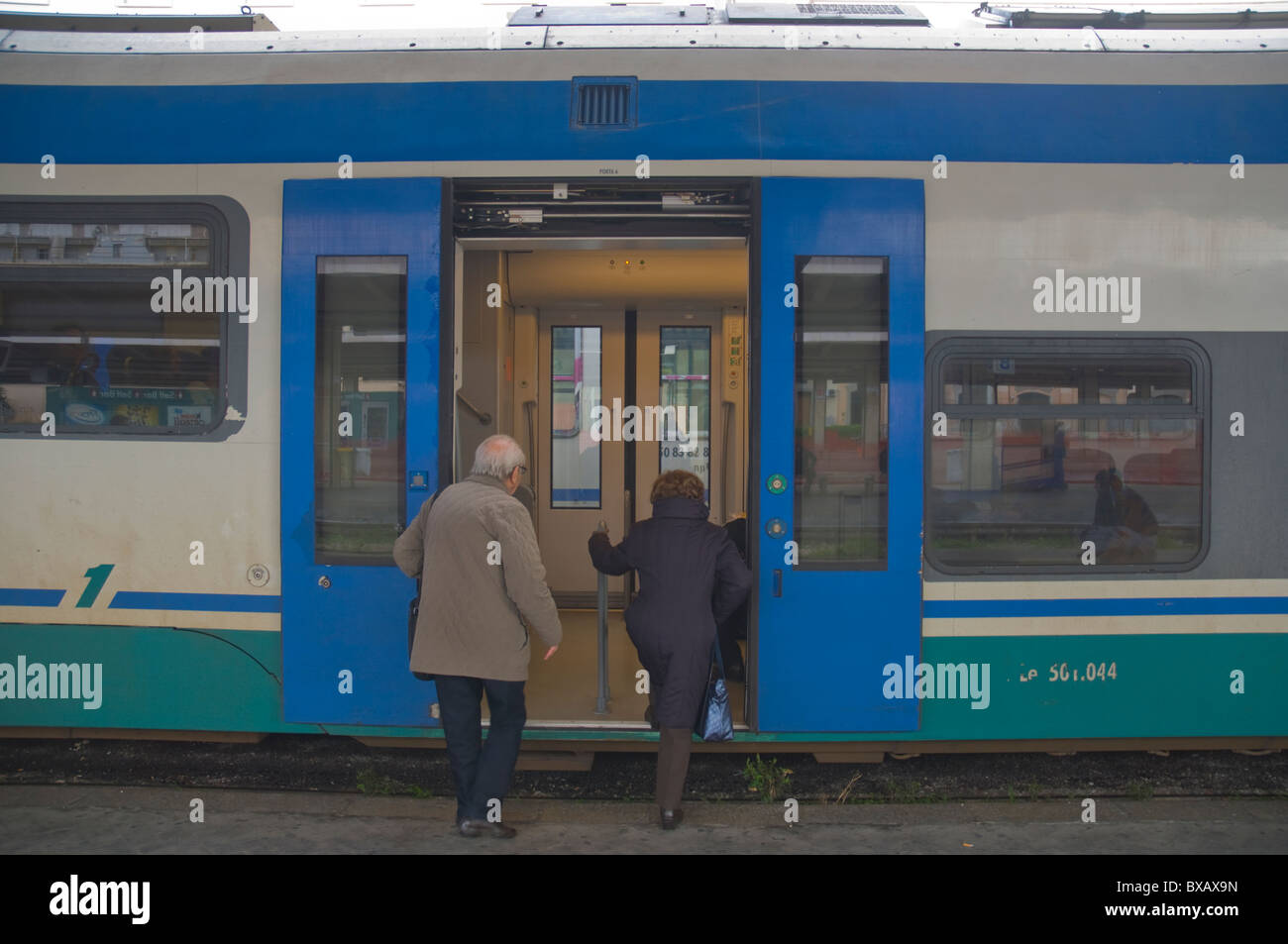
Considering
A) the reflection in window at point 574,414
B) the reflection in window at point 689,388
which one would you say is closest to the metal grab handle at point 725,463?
the reflection in window at point 689,388

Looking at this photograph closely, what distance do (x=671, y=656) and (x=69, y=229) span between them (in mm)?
3494

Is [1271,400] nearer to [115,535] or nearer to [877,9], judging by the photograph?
[877,9]

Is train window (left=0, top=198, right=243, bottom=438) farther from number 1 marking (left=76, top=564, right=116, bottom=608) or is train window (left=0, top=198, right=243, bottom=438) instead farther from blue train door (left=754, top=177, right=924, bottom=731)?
blue train door (left=754, top=177, right=924, bottom=731)

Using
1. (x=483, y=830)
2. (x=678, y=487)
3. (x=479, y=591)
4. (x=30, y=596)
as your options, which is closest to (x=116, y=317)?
(x=30, y=596)

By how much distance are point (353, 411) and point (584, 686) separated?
2.00 meters

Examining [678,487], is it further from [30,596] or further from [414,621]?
[30,596]

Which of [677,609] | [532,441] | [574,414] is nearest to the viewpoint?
[677,609]

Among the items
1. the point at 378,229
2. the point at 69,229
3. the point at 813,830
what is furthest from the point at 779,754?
the point at 69,229

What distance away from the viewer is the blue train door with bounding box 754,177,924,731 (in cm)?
477

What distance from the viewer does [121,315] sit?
16.1 feet

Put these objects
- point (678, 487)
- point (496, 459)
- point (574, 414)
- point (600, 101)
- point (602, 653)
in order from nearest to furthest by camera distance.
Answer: point (496, 459)
point (678, 487)
point (600, 101)
point (602, 653)
point (574, 414)

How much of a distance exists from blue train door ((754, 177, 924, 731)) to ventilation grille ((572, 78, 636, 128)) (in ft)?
2.52

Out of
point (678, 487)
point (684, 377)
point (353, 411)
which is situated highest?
point (684, 377)

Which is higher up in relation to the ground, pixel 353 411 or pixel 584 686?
pixel 353 411
